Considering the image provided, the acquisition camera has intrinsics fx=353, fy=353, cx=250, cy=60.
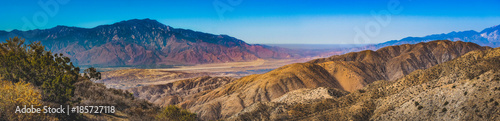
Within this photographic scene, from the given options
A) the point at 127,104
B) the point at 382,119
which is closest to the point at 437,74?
the point at 382,119

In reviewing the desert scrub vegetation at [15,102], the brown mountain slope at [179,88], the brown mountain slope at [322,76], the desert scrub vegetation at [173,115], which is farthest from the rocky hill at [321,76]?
the desert scrub vegetation at [15,102]

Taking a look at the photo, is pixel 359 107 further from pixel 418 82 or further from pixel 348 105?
pixel 418 82

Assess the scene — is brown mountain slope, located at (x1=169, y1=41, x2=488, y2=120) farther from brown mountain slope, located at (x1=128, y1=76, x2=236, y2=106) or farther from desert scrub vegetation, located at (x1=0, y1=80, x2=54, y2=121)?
desert scrub vegetation, located at (x1=0, y1=80, x2=54, y2=121)

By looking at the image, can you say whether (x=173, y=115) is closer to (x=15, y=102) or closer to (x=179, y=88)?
(x=15, y=102)

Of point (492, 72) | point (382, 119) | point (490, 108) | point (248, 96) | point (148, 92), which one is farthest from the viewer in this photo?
point (148, 92)

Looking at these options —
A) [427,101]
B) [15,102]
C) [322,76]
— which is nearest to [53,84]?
[15,102]

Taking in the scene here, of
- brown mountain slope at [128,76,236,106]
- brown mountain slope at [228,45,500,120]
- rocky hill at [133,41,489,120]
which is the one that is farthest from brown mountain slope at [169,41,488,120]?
brown mountain slope at [228,45,500,120]

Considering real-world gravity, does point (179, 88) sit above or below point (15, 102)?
below
